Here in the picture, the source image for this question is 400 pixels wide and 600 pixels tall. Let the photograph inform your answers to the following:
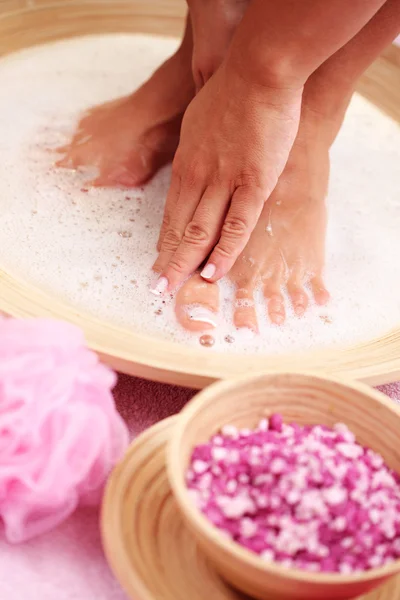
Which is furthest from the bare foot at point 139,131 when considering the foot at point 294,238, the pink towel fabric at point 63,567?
the pink towel fabric at point 63,567

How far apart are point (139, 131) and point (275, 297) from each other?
0.42 m

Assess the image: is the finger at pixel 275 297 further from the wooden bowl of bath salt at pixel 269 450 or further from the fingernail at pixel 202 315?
the wooden bowl of bath salt at pixel 269 450

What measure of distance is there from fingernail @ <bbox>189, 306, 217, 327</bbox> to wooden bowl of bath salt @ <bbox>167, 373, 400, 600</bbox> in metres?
0.25

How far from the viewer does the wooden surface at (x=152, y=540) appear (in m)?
0.65

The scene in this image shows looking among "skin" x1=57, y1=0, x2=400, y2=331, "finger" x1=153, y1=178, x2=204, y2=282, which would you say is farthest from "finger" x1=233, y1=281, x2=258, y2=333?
"finger" x1=153, y1=178, x2=204, y2=282

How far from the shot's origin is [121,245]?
1.10 meters

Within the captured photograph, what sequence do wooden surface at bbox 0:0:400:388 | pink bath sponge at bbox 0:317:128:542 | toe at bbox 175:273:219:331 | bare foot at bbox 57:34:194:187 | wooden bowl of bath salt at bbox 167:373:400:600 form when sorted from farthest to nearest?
bare foot at bbox 57:34:194:187
toe at bbox 175:273:219:331
wooden surface at bbox 0:0:400:388
pink bath sponge at bbox 0:317:128:542
wooden bowl of bath salt at bbox 167:373:400:600

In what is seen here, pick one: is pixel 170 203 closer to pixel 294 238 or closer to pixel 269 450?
pixel 294 238

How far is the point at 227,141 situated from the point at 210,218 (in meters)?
0.11

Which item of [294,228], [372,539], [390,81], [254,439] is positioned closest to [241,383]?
[254,439]

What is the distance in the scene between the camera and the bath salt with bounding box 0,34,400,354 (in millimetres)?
1002

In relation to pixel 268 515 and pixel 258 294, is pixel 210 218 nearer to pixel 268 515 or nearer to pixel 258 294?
pixel 258 294

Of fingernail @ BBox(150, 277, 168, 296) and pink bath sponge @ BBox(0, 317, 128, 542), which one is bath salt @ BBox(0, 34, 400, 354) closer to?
fingernail @ BBox(150, 277, 168, 296)

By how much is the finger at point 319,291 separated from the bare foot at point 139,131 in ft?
1.13
